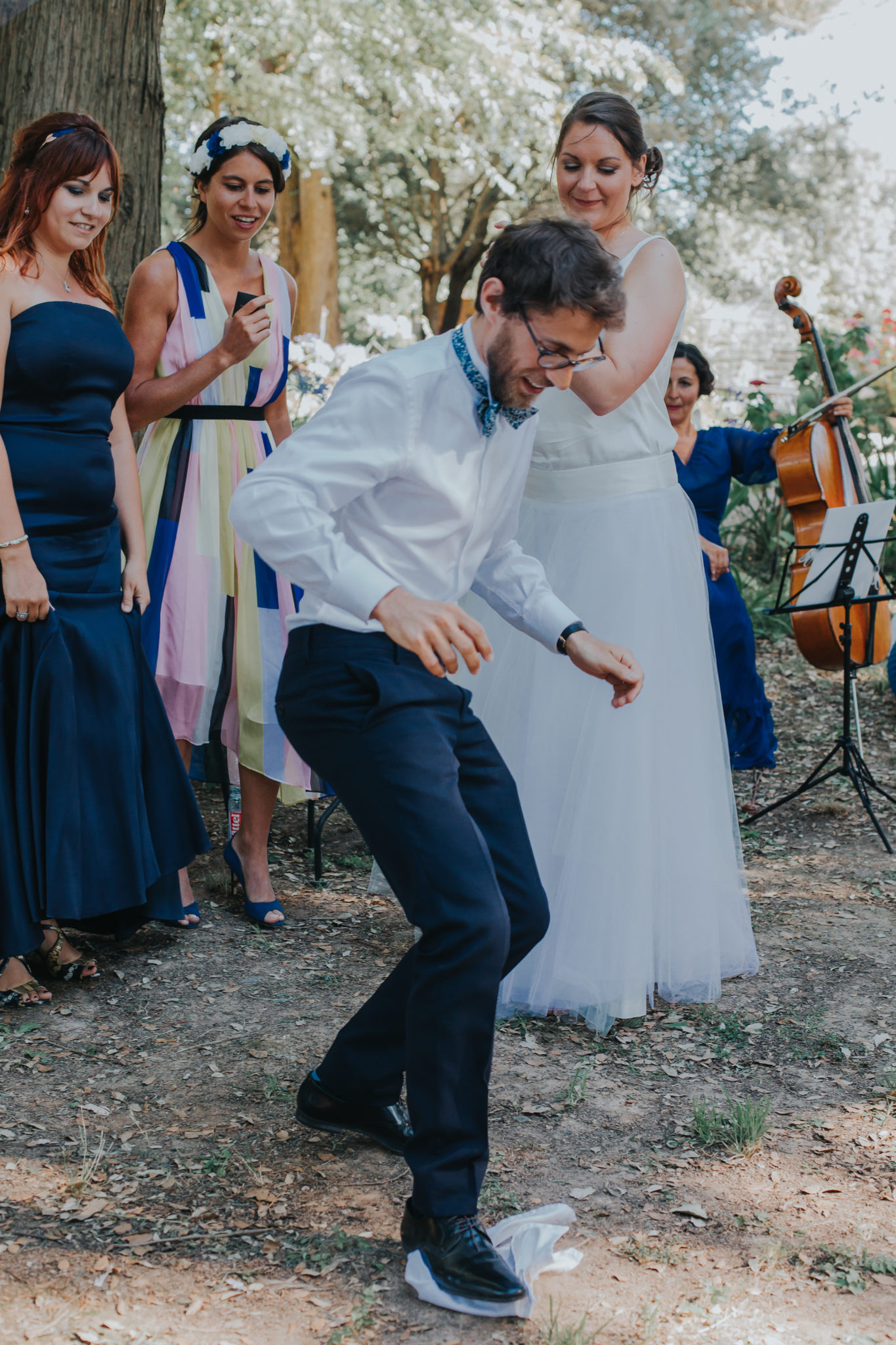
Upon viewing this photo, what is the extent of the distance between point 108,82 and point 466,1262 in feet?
13.8

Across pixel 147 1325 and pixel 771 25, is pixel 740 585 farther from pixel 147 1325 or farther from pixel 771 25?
pixel 771 25

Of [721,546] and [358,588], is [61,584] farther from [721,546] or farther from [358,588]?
[721,546]

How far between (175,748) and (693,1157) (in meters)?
1.75

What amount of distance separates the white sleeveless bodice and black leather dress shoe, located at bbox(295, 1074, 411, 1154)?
1.65m

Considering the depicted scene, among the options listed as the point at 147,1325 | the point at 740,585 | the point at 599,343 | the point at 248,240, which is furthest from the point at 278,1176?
the point at 740,585

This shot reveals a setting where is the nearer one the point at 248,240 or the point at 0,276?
the point at 0,276

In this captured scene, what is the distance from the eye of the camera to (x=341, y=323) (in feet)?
71.3

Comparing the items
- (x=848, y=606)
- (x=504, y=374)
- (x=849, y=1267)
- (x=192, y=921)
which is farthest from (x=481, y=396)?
(x=848, y=606)

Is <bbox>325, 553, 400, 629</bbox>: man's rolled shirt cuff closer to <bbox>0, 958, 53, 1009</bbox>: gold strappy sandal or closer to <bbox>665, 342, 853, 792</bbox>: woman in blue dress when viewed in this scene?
<bbox>0, 958, 53, 1009</bbox>: gold strappy sandal

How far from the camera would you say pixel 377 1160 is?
2611 mm

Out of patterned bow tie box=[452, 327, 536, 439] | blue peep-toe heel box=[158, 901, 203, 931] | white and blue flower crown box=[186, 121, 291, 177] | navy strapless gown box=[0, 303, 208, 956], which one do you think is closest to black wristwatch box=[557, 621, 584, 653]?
patterned bow tie box=[452, 327, 536, 439]

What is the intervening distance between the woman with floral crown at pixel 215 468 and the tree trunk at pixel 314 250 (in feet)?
36.2

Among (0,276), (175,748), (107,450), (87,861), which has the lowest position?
(87,861)

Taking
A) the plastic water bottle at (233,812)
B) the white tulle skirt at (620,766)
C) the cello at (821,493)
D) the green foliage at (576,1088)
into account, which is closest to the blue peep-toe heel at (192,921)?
the plastic water bottle at (233,812)
